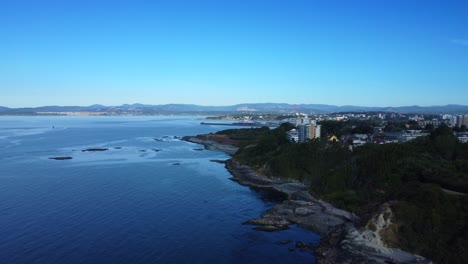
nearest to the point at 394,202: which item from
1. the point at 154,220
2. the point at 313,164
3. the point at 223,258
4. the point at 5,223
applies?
the point at 223,258

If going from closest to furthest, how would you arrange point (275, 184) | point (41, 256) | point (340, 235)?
point (41, 256)
point (340, 235)
point (275, 184)

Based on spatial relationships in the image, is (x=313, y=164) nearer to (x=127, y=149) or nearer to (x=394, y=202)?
(x=394, y=202)

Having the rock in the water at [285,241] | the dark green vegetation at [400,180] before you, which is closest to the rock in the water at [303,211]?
the dark green vegetation at [400,180]

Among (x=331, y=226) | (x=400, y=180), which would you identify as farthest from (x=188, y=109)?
(x=331, y=226)

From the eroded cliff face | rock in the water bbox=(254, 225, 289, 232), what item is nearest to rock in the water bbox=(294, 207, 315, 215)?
rock in the water bbox=(254, 225, 289, 232)

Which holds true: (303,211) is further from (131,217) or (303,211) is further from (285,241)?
(131,217)

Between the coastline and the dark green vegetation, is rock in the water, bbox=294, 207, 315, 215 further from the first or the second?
the dark green vegetation
